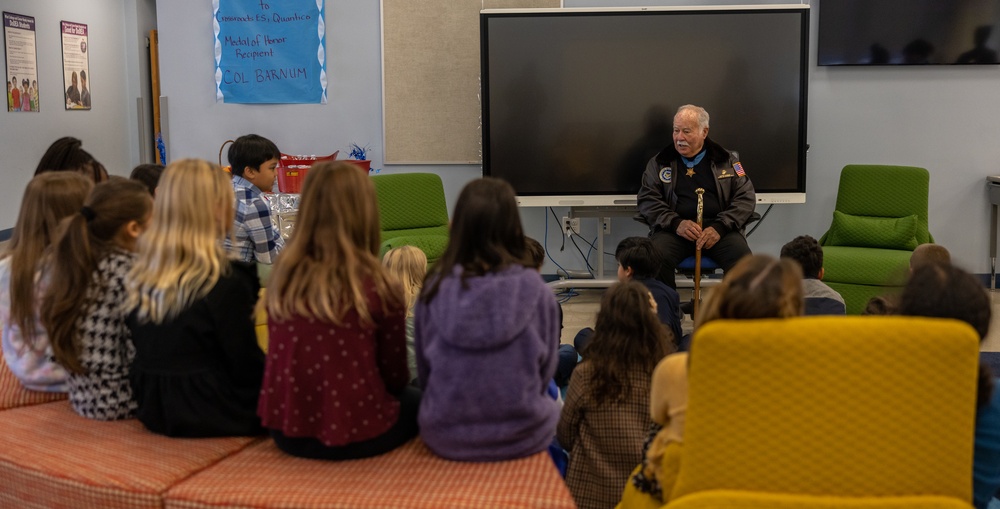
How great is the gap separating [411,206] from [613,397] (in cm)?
276

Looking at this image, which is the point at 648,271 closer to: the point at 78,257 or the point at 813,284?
the point at 813,284

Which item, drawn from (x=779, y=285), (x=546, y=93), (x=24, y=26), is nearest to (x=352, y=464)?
(x=779, y=285)

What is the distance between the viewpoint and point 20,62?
622 centimetres

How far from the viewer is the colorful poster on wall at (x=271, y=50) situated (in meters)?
5.72

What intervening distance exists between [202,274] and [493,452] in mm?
771

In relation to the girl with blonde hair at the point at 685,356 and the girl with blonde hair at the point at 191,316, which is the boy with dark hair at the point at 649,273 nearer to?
the girl with blonde hair at the point at 685,356

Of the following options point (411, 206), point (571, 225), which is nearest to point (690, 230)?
point (571, 225)

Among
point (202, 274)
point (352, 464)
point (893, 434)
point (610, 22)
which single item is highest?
point (610, 22)

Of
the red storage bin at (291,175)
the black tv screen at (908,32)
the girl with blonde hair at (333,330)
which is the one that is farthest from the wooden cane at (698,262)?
the girl with blonde hair at (333,330)

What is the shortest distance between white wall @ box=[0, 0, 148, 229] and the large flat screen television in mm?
3204

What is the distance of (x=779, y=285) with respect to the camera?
5.69ft

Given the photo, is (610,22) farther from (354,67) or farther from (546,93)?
(354,67)

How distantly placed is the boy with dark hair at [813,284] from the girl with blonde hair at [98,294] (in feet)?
6.60

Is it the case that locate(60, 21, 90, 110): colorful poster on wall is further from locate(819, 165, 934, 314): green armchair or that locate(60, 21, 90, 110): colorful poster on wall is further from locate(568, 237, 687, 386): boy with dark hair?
locate(819, 165, 934, 314): green armchair
